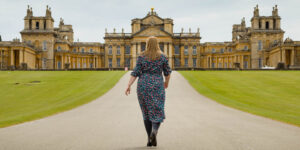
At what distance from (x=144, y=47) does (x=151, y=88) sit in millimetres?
75522

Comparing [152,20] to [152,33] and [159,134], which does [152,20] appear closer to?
[152,33]

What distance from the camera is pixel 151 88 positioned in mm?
6984

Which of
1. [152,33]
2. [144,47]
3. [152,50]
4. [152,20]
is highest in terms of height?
[152,20]

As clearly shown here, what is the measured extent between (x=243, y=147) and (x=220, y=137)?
42.5 inches

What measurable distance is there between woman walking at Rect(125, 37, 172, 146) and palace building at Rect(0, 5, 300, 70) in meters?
66.0

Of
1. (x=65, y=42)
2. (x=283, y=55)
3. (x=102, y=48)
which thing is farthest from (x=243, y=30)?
(x=65, y=42)

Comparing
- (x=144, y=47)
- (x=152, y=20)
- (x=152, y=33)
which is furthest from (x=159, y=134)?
(x=152, y=20)

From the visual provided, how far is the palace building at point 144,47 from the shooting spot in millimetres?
69875

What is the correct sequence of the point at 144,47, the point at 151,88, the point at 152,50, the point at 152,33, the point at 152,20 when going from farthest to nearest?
the point at 152,20, the point at 144,47, the point at 152,33, the point at 152,50, the point at 151,88

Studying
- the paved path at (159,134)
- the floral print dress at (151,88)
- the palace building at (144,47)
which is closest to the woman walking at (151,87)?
the floral print dress at (151,88)

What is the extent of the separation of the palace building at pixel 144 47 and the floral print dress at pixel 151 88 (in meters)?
66.0

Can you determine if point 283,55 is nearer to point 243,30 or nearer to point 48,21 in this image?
point 243,30

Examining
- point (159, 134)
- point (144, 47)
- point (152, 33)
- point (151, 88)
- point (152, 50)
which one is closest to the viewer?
point (151, 88)

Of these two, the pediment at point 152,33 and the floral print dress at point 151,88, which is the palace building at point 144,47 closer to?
the pediment at point 152,33
